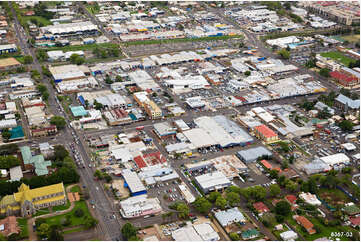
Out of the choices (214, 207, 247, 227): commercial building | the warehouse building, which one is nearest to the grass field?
the warehouse building

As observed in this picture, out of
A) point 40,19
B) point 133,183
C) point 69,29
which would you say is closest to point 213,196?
point 133,183

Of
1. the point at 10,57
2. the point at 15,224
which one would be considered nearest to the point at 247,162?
the point at 15,224

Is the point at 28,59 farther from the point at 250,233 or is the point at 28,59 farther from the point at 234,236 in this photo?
the point at 250,233

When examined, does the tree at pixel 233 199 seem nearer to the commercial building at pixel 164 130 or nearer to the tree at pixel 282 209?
the tree at pixel 282 209

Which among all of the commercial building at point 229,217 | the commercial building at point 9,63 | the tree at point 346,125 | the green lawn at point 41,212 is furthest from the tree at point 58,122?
the tree at point 346,125

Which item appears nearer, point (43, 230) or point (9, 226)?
point (43, 230)

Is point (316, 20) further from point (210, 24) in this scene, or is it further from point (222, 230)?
point (222, 230)
